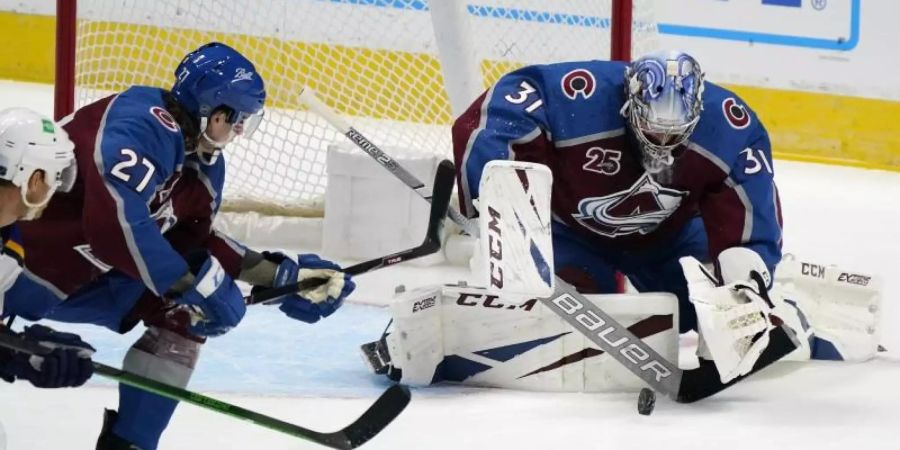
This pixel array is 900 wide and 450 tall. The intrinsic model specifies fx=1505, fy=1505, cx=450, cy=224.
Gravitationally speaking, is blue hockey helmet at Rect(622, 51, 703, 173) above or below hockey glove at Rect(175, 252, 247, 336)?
above

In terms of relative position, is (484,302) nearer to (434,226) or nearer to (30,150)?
(434,226)

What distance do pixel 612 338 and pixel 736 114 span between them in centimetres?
64

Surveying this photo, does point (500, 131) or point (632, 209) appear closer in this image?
point (500, 131)

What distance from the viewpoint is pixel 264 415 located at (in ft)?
8.61

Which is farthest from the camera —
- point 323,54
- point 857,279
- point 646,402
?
point 323,54

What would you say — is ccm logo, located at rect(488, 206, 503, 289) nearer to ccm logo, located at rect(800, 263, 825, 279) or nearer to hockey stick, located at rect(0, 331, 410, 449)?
hockey stick, located at rect(0, 331, 410, 449)

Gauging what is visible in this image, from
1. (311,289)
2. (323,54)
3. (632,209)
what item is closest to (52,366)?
(311,289)

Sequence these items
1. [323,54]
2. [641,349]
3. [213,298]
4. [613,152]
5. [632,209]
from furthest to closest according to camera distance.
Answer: [323,54]
[632,209]
[613,152]
[641,349]
[213,298]

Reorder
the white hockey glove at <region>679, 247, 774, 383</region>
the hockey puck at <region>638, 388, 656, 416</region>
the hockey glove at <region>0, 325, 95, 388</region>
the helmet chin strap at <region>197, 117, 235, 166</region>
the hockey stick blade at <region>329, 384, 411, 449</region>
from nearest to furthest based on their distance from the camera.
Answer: the hockey glove at <region>0, 325, 95, 388</region> < the hockey stick blade at <region>329, 384, 411, 449</region> < the helmet chin strap at <region>197, 117, 235, 166</region> < the white hockey glove at <region>679, 247, 774, 383</region> < the hockey puck at <region>638, 388, 656, 416</region>

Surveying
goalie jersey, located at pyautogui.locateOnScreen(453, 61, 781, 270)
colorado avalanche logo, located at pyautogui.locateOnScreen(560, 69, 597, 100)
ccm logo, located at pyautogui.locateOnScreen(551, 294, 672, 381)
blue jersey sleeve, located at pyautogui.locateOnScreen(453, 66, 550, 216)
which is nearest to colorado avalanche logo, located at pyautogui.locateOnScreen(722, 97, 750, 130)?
goalie jersey, located at pyautogui.locateOnScreen(453, 61, 781, 270)

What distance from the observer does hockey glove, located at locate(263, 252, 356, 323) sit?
3085 millimetres

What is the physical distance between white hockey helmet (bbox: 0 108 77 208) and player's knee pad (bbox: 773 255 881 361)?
2056mm

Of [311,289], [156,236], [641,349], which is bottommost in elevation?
[641,349]

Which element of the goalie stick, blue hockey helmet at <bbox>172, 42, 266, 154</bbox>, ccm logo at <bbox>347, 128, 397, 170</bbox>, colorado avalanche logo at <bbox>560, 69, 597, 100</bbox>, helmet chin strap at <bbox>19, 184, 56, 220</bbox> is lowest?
the goalie stick
